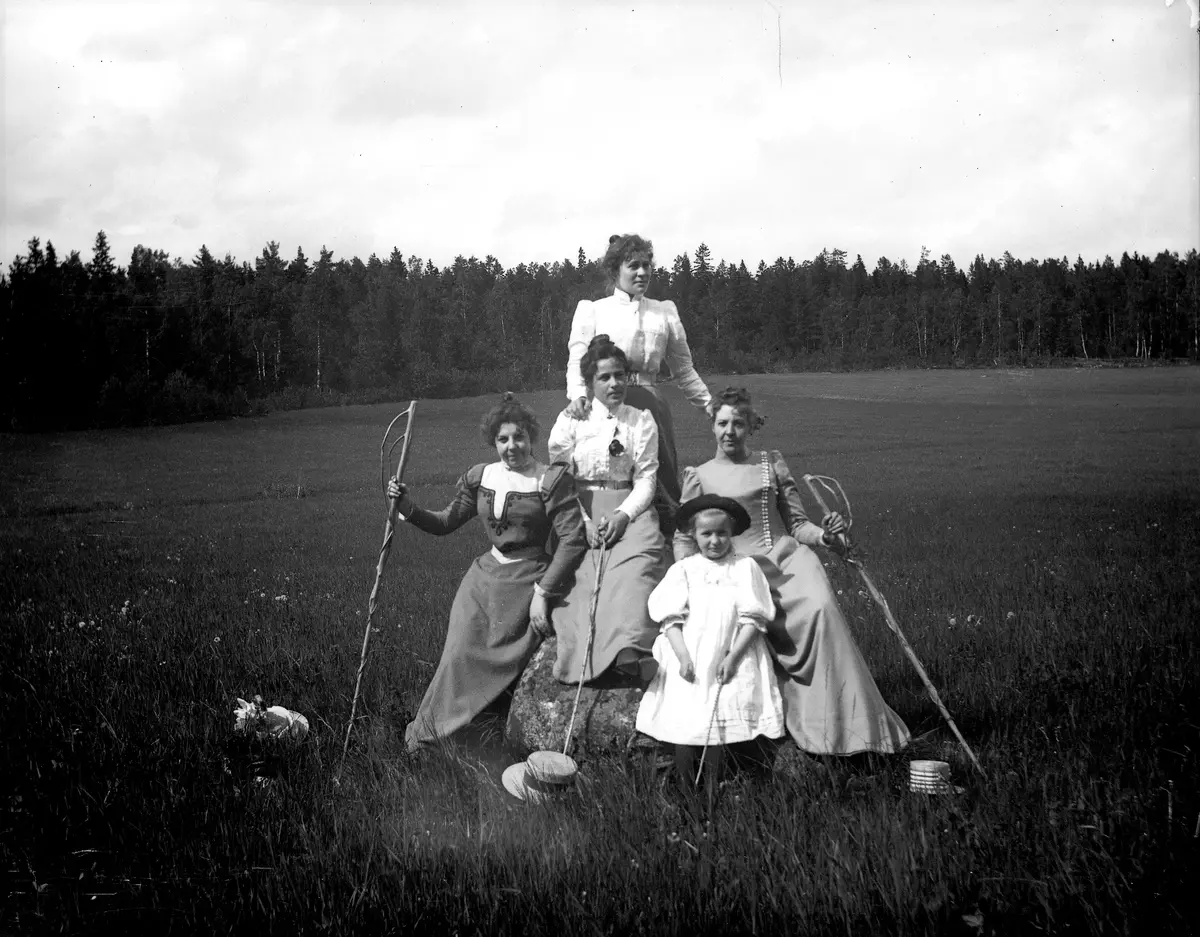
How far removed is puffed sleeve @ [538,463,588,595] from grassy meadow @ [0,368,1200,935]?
1.03 meters

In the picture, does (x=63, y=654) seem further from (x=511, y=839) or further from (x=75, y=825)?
(x=511, y=839)

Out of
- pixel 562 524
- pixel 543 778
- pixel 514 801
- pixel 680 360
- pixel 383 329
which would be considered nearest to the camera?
pixel 543 778

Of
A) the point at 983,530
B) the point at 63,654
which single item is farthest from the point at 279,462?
the point at 983,530

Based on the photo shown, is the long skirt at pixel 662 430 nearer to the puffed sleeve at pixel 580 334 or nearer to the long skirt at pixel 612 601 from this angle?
the puffed sleeve at pixel 580 334

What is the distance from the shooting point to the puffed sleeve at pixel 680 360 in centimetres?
575

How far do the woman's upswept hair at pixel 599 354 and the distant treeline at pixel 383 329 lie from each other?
3.48ft

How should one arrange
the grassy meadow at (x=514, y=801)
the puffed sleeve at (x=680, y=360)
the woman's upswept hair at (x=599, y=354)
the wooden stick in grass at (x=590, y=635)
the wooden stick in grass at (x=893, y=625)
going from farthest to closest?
1. the puffed sleeve at (x=680, y=360)
2. the woman's upswept hair at (x=599, y=354)
3. the wooden stick in grass at (x=590, y=635)
4. the wooden stick in grass at (x=893, y=625)
5. the grassy meadow at (x=514, y=801)

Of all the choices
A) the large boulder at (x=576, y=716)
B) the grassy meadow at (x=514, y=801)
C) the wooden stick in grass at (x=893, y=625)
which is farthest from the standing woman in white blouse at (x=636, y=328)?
the grassy meadow at (x=514, y=801)

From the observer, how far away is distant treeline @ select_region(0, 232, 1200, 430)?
1528cm

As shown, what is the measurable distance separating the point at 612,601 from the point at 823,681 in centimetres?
108

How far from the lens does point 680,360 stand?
590cm

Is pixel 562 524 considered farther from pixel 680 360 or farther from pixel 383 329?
pixel 383 329

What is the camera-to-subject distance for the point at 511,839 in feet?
12.5

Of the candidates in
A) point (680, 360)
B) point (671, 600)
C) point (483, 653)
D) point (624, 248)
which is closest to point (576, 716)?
point (483, 653)
